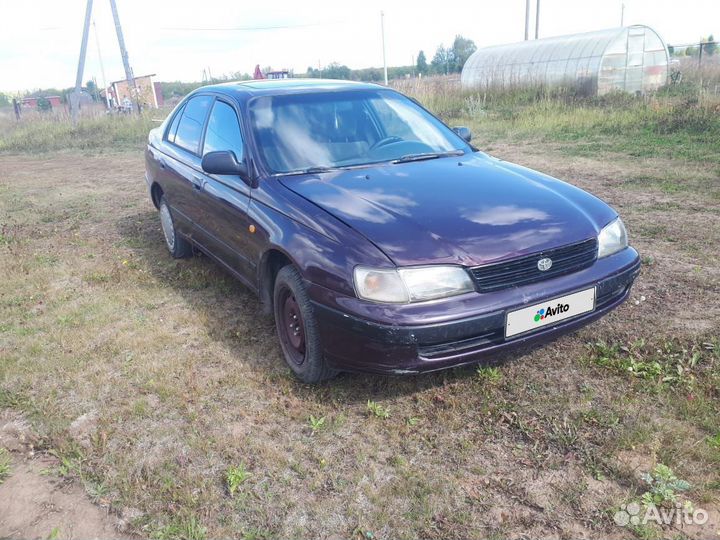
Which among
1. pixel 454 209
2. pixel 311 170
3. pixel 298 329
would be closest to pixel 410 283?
pixel 454 209

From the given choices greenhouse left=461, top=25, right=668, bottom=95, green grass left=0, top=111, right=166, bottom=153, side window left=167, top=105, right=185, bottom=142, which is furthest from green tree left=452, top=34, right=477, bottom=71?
side window left=167, top=105, right=185, bottom=142

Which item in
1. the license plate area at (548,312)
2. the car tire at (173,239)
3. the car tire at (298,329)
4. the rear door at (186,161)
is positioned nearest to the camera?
the license plate area at (548,312)

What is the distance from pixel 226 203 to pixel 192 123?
4.16ft

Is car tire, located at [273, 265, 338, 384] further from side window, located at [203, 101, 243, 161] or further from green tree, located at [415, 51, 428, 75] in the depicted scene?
Answer: green tree, located at [415, 51, 428, 75]

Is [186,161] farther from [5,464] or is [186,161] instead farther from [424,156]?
[5,464]

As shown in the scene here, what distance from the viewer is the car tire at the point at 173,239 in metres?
5.27

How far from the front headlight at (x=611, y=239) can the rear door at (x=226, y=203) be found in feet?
6.42

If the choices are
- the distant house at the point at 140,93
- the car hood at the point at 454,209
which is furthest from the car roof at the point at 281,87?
the distant house at the point at 140,93

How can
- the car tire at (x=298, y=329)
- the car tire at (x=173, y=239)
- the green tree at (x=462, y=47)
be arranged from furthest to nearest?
1. the green tree at (x=462, y=47)
2. the car tire at (x=173, y=239)
3. the car tire at (x=298, y=329)

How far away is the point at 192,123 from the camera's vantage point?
4699mm

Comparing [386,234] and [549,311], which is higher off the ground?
[386,234]

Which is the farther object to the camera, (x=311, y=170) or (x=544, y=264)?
(x=311, y=170)

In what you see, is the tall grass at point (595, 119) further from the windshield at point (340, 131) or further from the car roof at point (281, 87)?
the car roof at point (281, 87)

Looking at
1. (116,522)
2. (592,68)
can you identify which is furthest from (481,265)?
(592,68)
